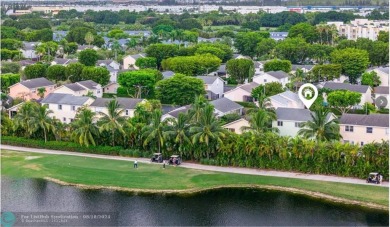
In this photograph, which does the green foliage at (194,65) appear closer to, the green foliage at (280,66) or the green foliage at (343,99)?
the green foliage at (280,66)

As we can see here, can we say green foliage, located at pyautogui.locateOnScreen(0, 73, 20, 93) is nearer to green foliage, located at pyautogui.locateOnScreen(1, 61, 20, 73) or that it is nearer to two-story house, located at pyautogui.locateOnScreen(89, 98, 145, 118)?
green foliage, located at pyautogui.locateOnScreen(1, 61, 20, 73)

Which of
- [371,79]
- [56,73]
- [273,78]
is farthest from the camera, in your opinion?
[56,73]

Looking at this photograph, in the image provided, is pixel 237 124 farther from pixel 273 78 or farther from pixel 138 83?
pixel 273 78

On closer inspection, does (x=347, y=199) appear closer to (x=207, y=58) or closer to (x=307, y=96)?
(x=307, y=96)

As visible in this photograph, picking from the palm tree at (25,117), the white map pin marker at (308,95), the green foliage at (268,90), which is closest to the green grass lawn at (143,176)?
the palm tree at (25,117)

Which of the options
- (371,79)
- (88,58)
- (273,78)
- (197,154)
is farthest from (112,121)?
(88,58)

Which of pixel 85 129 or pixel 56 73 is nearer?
pixel 85 129

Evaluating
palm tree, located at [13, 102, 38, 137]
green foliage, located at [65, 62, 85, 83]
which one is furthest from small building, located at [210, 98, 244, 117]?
green foliage, located at [65, 62, 85, 83]
